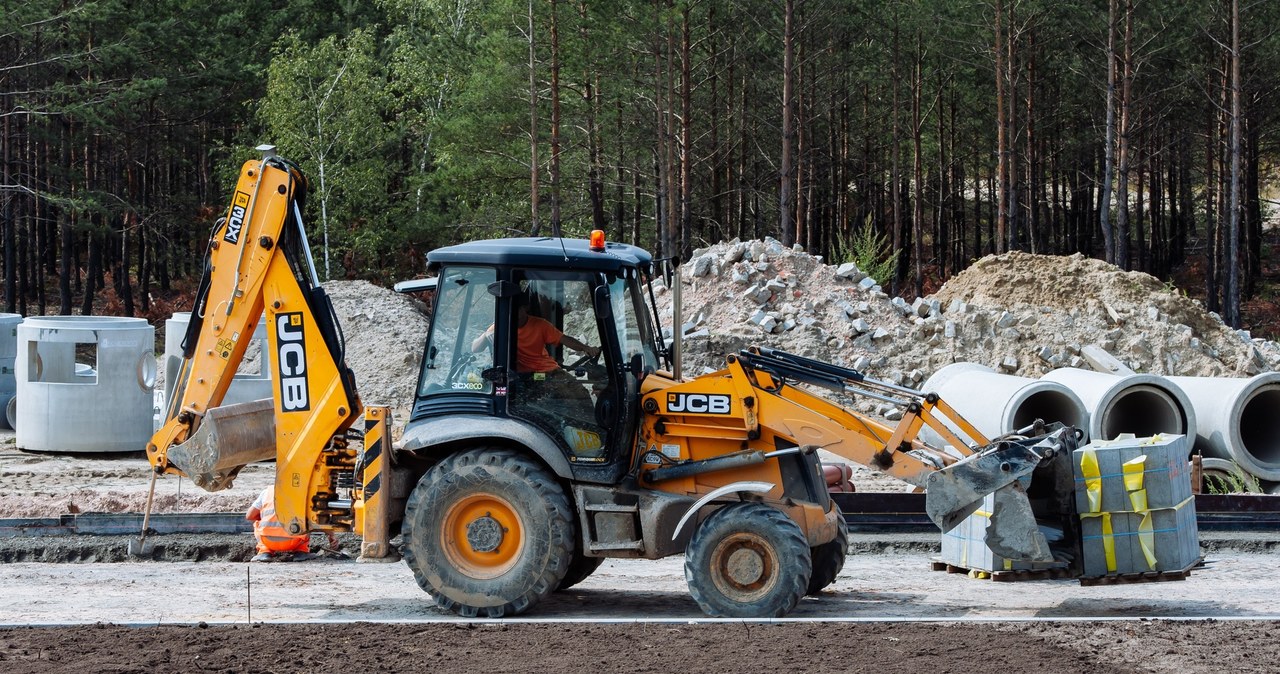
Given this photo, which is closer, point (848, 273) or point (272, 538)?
point (272, 538)

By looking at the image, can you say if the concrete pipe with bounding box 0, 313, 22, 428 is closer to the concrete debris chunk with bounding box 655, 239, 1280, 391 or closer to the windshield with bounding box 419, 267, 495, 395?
the concrete debris chunk with bounding box 655, 239, 1280, 391

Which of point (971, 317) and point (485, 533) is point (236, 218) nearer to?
point (485, 533)

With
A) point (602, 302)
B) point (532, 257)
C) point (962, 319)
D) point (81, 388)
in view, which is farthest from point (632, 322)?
point (962, 319)

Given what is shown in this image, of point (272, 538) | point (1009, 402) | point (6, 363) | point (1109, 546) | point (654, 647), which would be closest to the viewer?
point (654, 647)

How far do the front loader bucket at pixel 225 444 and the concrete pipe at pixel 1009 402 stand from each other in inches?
370

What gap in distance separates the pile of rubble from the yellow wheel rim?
41.0ft

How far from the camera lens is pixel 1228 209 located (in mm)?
34344

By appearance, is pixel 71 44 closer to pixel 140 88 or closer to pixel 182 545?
pixel 140 88

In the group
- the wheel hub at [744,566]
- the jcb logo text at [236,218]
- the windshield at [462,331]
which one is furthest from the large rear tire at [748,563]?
the jcb logo text at [236,218]

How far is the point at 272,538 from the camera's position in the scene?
9.91 metres

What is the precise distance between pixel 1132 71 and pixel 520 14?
15.1 metres

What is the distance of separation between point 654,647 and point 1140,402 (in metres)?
11.1

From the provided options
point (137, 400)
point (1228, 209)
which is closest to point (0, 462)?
point (137, 400)

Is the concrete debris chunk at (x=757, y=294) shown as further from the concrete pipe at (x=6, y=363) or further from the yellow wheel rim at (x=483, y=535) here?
the yellow wheel rim at (x=483, y=535)
